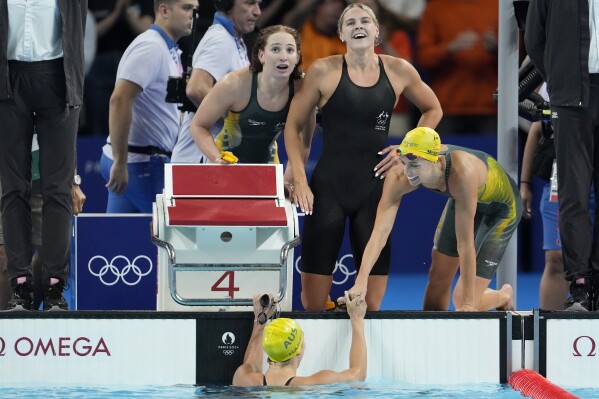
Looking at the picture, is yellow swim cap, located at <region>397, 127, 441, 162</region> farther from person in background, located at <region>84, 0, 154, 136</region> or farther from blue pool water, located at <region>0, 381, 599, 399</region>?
person in background, located at <region>84, 0, 154, 136</region>

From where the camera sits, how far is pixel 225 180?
595 cm

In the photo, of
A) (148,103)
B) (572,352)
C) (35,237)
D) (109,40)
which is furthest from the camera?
(109,40)

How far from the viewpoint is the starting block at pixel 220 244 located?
5781 mm

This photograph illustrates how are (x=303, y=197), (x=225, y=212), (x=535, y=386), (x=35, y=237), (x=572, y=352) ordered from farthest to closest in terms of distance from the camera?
(x=35, y=237)
(x=303, y=197)
(x=572, y=352)
(x=225, y=212)
(x=535, y=386)

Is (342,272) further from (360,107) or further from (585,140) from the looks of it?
(585,140)

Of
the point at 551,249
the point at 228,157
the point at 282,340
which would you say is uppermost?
the point at 228,157

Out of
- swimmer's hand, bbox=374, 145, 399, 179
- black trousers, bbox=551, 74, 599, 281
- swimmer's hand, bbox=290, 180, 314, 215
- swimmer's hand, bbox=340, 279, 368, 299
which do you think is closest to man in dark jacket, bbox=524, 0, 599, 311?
black trousers, bbox=551, 74, 599, 281

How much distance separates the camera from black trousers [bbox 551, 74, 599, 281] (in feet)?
19.5

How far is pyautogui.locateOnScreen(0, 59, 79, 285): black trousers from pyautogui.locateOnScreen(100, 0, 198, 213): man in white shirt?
4.74 ft

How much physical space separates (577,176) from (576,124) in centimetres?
25

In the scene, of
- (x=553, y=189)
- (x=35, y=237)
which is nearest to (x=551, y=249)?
(x=553, y=189)

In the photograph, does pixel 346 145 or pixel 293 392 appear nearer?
pixel 293 392

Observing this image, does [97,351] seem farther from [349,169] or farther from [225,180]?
[349,169]

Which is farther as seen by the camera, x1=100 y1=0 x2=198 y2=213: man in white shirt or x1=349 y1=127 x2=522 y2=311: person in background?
x1=100 y1=0 x2=198 y2=213: man in white shirt
